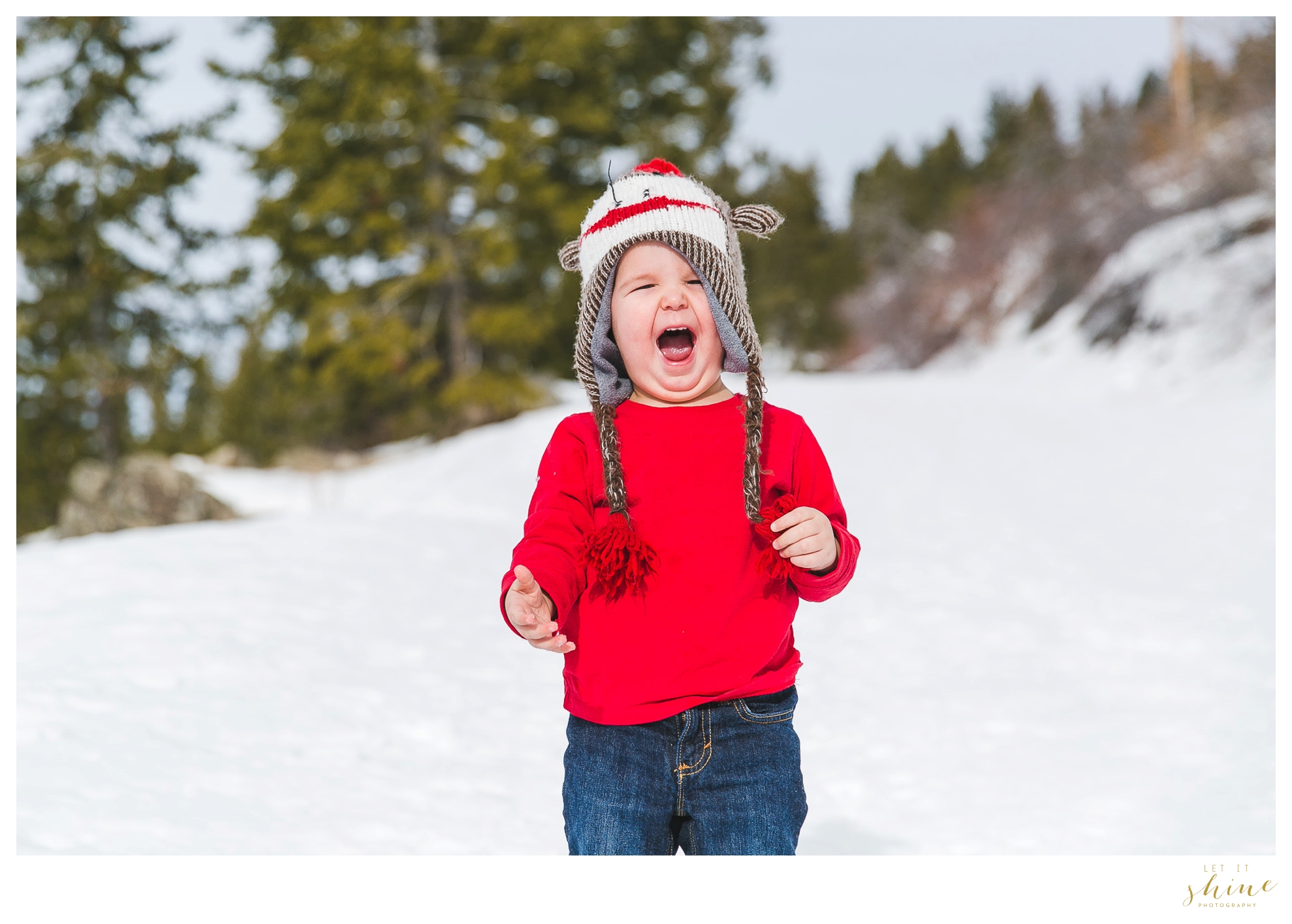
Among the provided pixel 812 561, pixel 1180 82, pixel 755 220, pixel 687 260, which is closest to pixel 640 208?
pixel 687 260

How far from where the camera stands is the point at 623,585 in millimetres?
1770

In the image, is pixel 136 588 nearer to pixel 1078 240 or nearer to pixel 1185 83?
pixel 1078 240

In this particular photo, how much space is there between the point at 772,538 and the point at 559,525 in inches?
14.3

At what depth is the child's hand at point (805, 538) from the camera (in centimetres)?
167

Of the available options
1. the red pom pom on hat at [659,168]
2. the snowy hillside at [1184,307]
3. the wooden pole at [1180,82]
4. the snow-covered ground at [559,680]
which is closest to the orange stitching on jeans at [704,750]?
the red pom pom on hat at [659,168]

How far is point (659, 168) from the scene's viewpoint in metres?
2.06

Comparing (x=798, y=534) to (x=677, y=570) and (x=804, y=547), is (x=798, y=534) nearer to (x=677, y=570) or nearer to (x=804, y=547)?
(x=804, y=547)

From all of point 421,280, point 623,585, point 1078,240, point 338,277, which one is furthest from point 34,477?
point 1078,240

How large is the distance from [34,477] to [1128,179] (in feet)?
67.1

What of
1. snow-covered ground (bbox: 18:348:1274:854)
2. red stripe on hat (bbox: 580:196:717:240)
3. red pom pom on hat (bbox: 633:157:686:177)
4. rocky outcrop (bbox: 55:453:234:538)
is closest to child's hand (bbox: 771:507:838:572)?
red stripe on hat (bbox: 580:196:717:240)

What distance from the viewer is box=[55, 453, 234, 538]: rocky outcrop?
12.6m

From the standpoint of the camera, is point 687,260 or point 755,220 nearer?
point 687,260

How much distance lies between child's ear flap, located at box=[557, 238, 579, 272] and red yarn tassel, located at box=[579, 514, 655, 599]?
1.98ft

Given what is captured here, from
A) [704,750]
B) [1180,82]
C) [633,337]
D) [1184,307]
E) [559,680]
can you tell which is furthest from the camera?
[1180,82]
